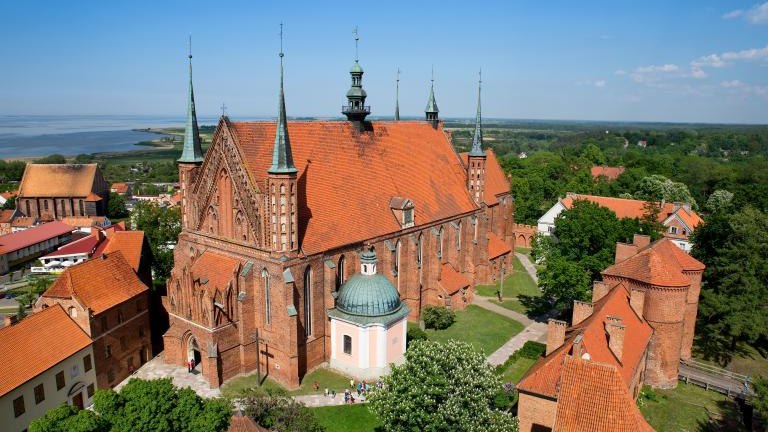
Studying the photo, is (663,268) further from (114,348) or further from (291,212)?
(114,348)

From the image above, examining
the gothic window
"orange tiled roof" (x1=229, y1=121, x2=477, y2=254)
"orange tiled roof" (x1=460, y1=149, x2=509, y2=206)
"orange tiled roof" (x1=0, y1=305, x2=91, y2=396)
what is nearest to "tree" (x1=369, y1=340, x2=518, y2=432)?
"orange tiled roof" (x1=229, y1=121, x2=477, y2=254)

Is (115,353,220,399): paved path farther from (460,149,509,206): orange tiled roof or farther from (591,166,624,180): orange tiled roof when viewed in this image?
(591,166,624,180): orange tiled roof

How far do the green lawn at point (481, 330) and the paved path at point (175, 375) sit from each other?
1781 centimetres

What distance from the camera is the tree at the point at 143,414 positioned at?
20094mm

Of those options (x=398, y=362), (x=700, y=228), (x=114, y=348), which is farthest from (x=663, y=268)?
(x=114, y=348)

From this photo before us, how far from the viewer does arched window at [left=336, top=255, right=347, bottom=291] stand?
122ft

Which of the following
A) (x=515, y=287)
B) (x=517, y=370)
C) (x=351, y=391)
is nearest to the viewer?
(x=351, y=391)

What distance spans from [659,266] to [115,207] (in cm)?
10684

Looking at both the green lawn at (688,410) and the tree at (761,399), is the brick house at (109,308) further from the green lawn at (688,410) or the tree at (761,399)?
the tree at (761,399)

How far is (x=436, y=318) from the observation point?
43.8m

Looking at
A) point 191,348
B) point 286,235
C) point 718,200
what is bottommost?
point 191,348

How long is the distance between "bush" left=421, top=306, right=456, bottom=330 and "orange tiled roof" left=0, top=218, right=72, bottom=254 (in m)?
57.1

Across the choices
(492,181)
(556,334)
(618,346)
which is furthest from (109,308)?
(492,181)

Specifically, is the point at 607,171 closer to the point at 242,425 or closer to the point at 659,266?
the point at 659,266
